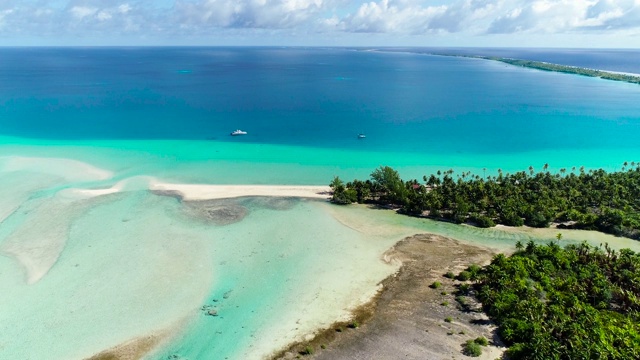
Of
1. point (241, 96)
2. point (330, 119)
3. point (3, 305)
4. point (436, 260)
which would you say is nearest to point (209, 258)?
point (3, 305)

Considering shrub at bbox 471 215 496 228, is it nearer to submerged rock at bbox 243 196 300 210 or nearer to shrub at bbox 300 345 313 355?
submerged rock at bbox 243 196 300 210

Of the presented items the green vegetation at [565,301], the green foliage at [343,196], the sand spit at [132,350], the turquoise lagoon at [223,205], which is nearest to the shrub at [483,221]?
the turquoise lagoon at [223,205]

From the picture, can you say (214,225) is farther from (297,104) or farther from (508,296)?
(297,104)

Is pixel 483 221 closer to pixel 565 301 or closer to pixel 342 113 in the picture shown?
pixel 565 301

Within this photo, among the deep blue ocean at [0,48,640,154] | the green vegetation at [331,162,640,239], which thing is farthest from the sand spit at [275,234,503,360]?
the deep blue ocean at [0,48,640,154]

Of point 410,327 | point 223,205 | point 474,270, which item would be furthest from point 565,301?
point 223,205

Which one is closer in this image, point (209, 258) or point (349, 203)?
point (209, 258)

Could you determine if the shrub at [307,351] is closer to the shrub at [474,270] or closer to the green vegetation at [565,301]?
the green vegetation at [565,301]
